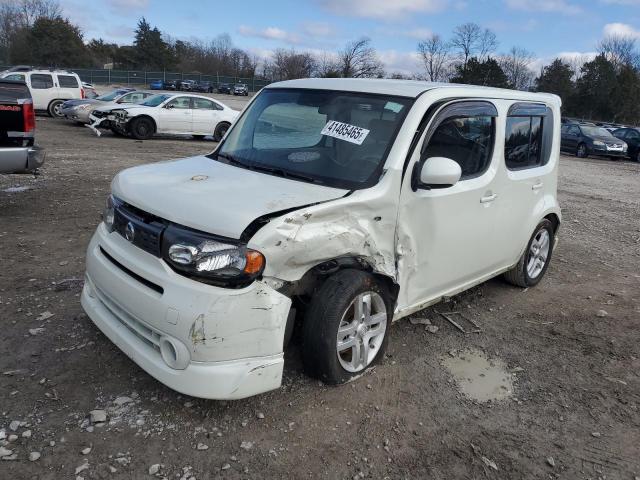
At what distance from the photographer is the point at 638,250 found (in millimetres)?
7422

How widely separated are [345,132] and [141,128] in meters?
14.5

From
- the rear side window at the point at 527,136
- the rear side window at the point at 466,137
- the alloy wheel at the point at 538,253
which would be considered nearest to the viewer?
the rear side window at the point at 466,137

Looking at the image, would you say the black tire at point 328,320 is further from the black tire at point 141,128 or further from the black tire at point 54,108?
the black tire at point 54,108

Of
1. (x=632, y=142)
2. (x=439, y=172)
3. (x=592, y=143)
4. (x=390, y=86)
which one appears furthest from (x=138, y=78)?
(x=439, y=172)

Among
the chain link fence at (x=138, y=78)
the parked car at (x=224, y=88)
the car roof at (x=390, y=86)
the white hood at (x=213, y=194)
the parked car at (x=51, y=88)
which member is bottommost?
the white hood at (x=213, y=194)

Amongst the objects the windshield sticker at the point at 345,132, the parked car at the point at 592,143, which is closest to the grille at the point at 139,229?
the windshield sticker at the point at 345,132

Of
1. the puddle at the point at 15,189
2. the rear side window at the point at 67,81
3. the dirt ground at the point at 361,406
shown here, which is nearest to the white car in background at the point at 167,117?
the rear side window at the point at 67,81

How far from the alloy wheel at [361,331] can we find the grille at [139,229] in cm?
114

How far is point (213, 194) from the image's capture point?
9.70ft

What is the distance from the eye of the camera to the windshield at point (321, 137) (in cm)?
340

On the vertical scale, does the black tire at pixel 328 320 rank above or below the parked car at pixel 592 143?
below

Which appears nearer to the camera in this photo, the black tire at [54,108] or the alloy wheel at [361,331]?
the alloy wheel at [361,331]

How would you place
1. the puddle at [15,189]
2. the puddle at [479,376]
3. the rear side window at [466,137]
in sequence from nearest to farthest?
the puddle at [479,376] < the rear side window at [466,137] < the puddle at [15,189]

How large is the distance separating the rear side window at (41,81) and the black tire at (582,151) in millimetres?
22659
